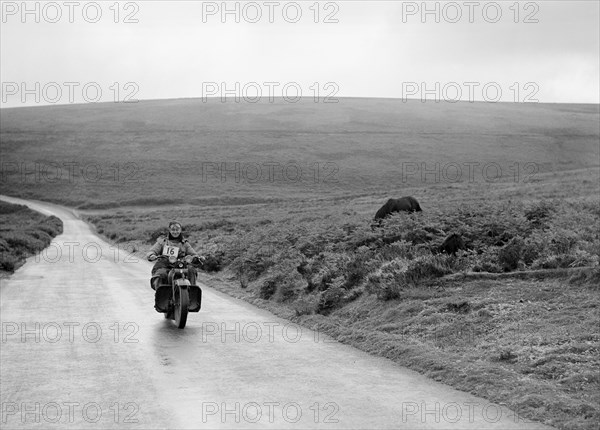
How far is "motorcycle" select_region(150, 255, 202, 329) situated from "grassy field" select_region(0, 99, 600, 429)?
7.61ft

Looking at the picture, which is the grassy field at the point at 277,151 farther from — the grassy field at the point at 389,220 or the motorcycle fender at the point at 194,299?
Answer: the motorcycle fender at the point at 194,299

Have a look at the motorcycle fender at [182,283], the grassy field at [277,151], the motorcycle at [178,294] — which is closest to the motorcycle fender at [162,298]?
the motorcycle at [178,294]

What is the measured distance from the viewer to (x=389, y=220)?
934 inches

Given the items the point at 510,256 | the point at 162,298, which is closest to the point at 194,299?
the point at 162,298

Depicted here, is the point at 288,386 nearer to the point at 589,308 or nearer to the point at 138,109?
the point at 589,308

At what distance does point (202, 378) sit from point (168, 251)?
19.0 ft

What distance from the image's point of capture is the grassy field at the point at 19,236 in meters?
28.9

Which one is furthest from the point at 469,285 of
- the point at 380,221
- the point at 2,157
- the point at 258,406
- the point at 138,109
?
the point at 138,109

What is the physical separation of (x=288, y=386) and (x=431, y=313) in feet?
14.9

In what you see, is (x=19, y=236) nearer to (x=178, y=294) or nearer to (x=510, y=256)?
(x=178, y=294)

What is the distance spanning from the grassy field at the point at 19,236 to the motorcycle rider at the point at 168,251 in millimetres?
12502

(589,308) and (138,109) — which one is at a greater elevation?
(138,109)

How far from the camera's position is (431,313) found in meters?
13.3

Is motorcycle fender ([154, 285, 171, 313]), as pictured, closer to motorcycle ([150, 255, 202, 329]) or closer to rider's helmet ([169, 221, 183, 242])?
motorcycle ([150, 255, 202, 329])
